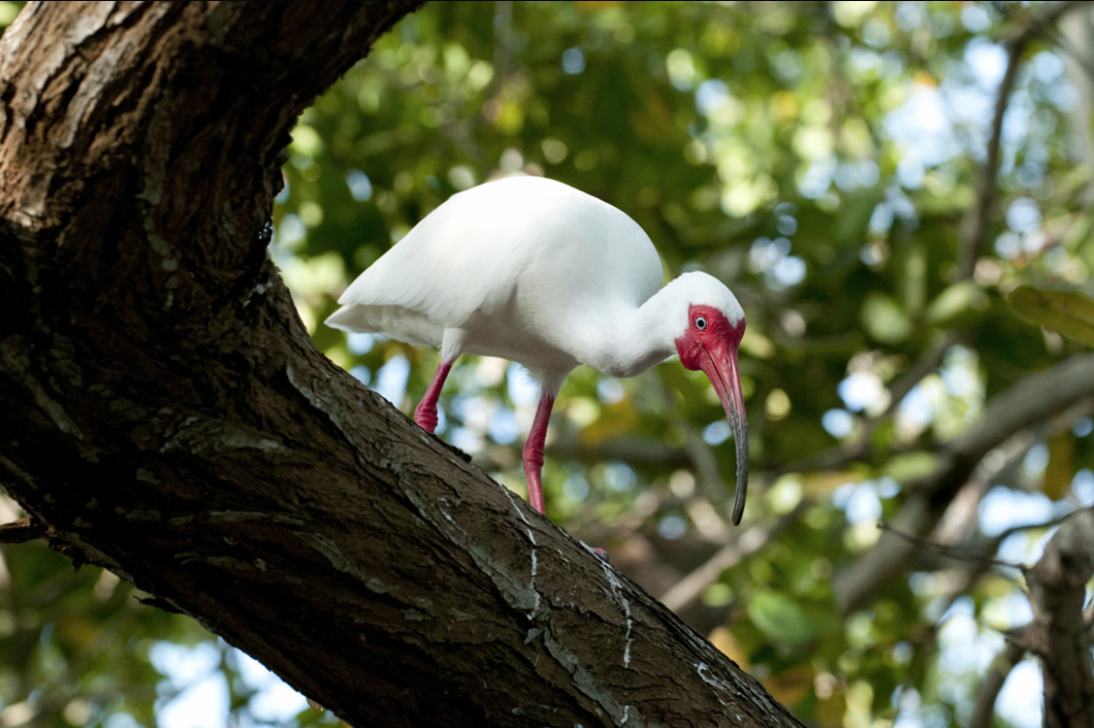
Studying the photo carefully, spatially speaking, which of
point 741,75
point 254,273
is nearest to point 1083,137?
point 741,75

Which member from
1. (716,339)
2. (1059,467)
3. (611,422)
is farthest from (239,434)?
(1059,467)

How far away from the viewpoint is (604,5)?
5414mm

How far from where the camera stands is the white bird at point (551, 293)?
3375 mm

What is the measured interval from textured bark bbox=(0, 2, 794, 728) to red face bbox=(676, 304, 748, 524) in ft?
3.11

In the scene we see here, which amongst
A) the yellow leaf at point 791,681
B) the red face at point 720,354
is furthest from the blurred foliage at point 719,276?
the red face at point 720,354

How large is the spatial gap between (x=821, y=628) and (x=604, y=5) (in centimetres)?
328

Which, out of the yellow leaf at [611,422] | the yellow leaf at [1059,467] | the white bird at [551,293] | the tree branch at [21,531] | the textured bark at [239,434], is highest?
the yellow leaf at [1059,467]

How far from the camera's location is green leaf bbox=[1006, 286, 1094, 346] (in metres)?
2.75

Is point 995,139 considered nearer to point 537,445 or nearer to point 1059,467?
point 1059,467

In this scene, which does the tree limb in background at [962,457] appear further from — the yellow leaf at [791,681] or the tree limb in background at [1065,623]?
the tree limb in background at [1065,623]

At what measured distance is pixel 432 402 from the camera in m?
3.65

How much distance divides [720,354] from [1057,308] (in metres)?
1.02

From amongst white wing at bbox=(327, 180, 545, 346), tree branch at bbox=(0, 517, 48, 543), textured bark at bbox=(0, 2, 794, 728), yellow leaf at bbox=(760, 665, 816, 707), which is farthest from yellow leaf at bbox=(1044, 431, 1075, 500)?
tree branch at bbox=(0, 517, 48, 543)

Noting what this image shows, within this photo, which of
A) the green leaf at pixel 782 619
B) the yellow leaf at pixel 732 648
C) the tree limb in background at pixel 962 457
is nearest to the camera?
the green leaf at pixel 782 619
